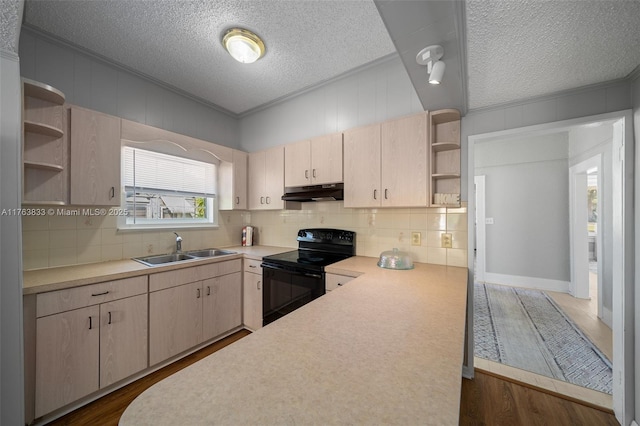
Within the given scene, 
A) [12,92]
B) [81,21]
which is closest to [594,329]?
[12,92]

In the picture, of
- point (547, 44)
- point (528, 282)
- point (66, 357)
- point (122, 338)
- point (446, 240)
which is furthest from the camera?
point (528, 282)

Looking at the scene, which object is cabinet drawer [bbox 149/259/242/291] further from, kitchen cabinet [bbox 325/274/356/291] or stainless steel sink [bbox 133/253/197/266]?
kitchen cabinet [bbox 325/274/356/291]

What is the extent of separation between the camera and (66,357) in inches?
62.0

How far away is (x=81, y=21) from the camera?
177 cm

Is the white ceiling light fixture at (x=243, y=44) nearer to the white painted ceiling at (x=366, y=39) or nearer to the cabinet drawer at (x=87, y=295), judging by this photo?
the white painted ceiling at (x=366, y=39)

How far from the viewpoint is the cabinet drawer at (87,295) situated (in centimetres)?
150

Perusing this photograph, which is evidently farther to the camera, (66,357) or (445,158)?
(445,158)

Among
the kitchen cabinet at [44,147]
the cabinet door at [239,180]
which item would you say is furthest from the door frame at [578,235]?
the kitchen cabinet at [44,147]

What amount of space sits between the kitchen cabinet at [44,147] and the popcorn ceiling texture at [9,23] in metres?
0.45

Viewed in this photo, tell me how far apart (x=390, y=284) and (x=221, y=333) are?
195cm

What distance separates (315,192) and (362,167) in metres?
0.53

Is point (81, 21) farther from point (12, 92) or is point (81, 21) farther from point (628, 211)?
point (628, 211)

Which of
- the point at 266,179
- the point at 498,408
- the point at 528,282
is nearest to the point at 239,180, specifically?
the point at 266,179

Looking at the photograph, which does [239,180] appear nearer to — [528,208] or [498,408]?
[498,408]
